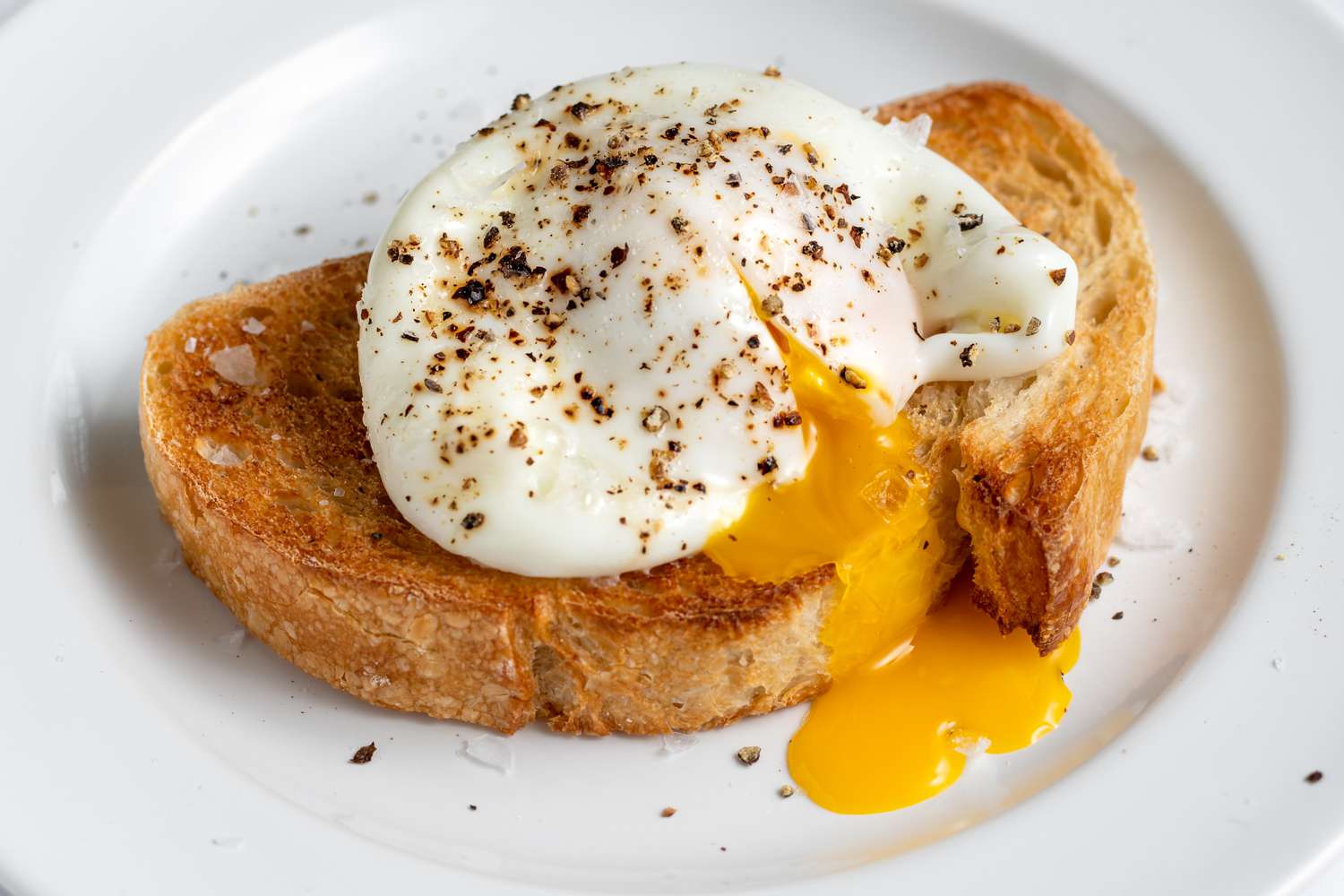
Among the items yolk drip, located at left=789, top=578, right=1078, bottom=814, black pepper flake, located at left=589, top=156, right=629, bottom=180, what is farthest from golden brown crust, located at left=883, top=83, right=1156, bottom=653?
black pepper flake, located at left=589, top=156, right=629, bottom=180

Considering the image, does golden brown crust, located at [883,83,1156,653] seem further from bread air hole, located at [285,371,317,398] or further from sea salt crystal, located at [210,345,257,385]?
sea salt crystal, located at [210,345,257,385]

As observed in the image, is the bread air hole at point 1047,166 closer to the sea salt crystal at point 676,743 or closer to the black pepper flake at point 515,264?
the black pepper flake at point 515,264

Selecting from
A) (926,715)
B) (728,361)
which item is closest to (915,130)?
(728,361)

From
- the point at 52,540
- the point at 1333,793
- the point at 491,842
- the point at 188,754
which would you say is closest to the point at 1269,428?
the point at 1333,793

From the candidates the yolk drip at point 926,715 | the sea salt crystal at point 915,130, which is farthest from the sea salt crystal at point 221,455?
the sea salt crystal at point 915,130

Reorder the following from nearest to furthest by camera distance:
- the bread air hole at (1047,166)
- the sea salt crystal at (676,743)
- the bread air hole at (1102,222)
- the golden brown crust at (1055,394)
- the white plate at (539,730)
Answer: the white plate at (539,730)
the golden brown crust at (1055,394)
the sea salt crystal at (676,743)
the bread air hole at (1102,222)
the bread air hole at (1047,166)

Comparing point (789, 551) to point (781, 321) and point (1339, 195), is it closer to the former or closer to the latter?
point (781, 321)
